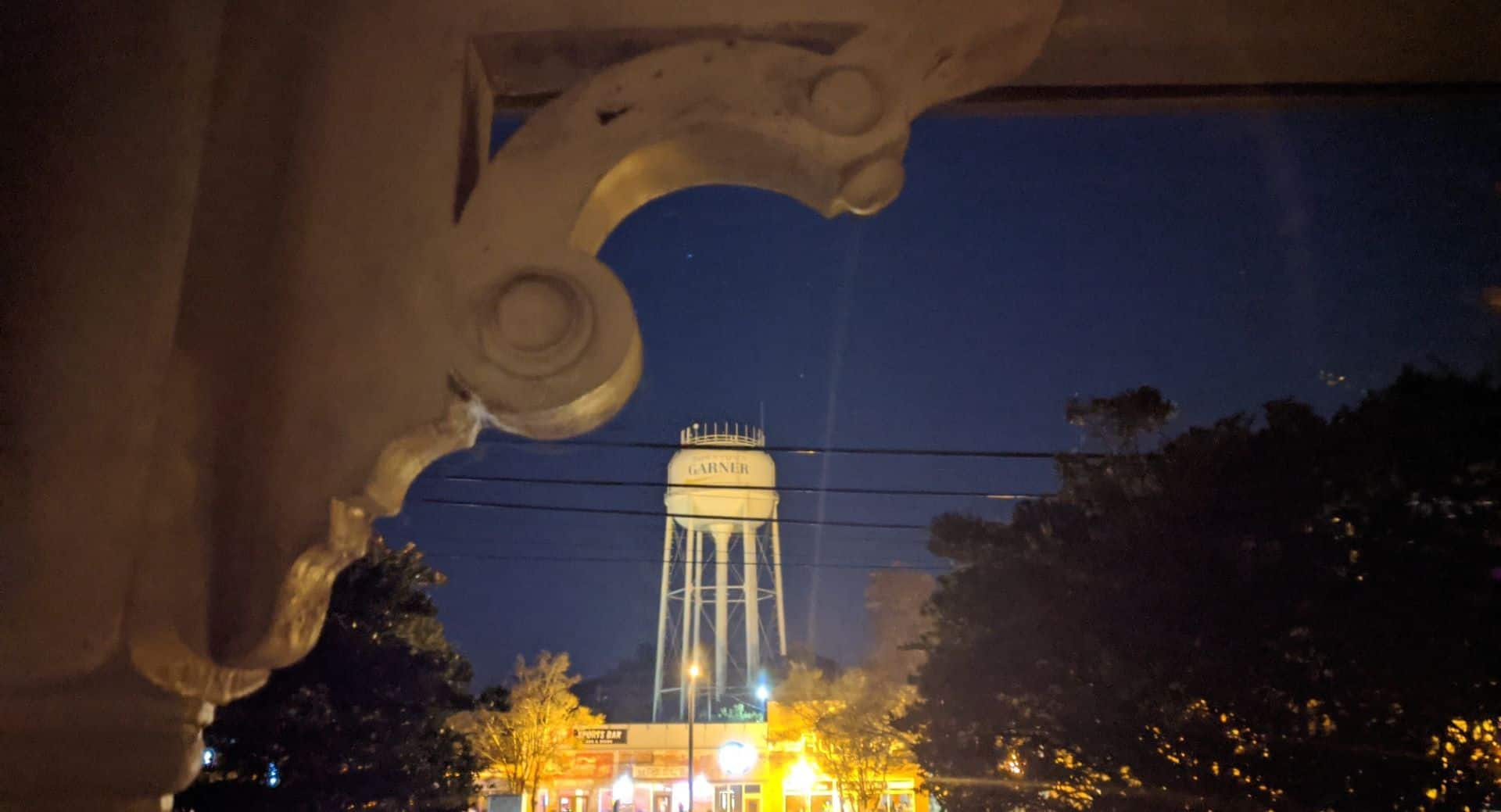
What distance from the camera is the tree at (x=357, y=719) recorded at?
1048 centimetres

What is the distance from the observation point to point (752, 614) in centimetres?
4269

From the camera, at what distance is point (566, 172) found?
5.83ft

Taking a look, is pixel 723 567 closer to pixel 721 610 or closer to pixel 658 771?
pixel 721 610

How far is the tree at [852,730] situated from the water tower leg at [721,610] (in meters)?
9.22

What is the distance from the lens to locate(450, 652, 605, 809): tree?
110ft

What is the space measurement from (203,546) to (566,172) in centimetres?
90

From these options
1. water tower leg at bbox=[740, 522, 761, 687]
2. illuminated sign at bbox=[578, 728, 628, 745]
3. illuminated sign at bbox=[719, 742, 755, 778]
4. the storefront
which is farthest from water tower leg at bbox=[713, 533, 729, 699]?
illuminated sign at bbox=[719, 742, 755, 778]

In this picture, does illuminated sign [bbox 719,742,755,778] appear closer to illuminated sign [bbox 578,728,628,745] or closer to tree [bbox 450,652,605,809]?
illuminated sign [bbox 578,728,628,745]

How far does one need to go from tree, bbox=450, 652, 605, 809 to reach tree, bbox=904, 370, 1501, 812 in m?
25.5

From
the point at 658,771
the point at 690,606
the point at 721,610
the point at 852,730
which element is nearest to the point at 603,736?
the point at 658,771

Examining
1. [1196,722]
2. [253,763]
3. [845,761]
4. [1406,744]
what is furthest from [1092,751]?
[845,761]

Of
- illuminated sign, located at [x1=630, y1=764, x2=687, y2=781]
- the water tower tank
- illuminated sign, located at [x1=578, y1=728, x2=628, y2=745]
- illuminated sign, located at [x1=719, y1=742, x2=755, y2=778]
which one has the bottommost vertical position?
illuminated sign, located at [x1=630, y1=764, x2=687, y2=781]

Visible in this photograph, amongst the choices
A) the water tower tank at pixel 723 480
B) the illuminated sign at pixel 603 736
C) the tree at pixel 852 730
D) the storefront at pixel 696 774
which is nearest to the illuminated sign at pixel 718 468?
the water tower tank at pixel 723 480

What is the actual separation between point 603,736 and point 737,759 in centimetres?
557
